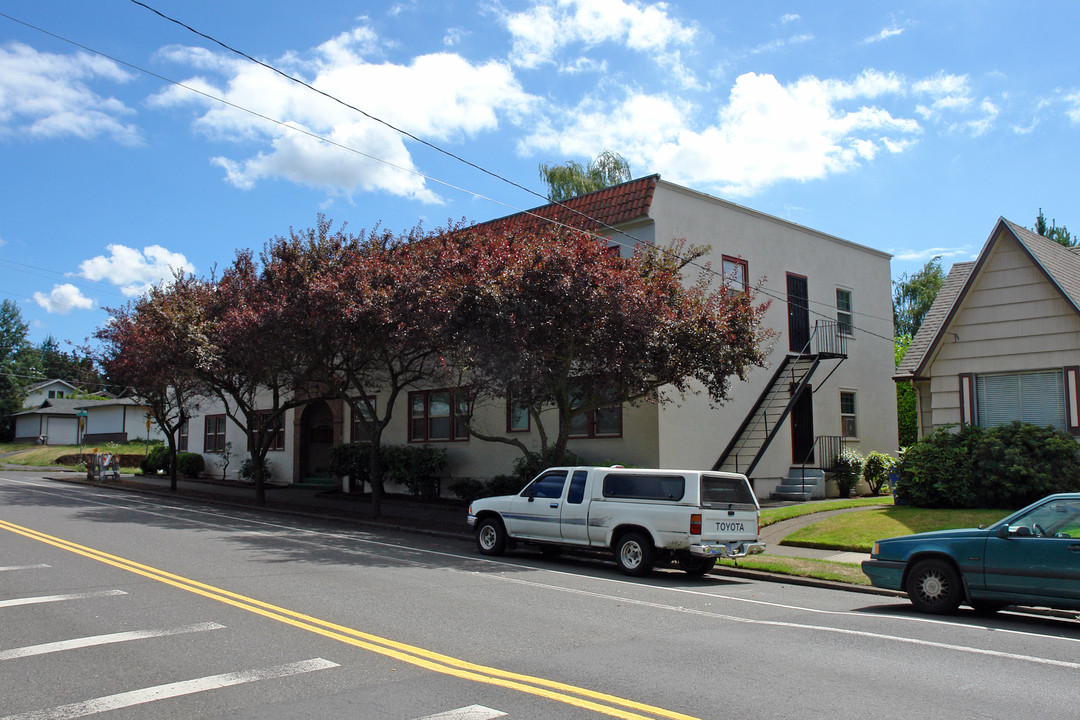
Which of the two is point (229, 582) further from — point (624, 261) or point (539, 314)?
point (624, 261)

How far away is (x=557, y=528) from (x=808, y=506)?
27.0ft

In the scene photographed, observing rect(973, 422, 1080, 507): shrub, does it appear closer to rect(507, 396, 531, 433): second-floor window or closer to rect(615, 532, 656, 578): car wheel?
rect(615, 532, 656, 578): car wheel

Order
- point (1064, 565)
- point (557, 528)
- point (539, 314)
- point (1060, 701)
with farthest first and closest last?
point (539, 314), point (557, 528), point (1064, 565), point (1060, 701)

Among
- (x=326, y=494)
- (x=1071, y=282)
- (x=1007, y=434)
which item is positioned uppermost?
(x=1071, y=282)

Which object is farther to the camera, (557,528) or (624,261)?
(624,261)

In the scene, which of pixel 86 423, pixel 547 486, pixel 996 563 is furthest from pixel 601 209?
pixel 86 423

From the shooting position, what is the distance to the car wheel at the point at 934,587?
9.69 meters

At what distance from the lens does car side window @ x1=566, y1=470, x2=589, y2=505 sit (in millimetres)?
13742

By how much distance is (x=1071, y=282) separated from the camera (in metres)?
17.0

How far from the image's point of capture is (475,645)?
7.54 m

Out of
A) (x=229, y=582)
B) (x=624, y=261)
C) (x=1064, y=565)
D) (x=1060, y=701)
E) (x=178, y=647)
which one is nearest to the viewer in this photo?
(x=1060, y=701)

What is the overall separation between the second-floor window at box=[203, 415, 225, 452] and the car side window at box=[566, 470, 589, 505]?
2693 centimetres

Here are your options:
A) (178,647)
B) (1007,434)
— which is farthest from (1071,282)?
(178,647)

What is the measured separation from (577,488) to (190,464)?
2851cm
